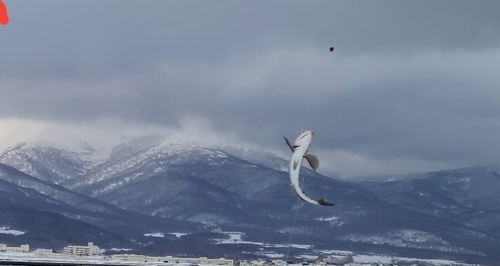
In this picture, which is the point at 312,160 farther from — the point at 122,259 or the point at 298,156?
the point at 122,259

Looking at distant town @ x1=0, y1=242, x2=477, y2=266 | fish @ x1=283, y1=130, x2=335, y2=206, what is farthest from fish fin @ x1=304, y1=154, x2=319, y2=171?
distant town @ x1=0, y1=242, x2=477, y2=266

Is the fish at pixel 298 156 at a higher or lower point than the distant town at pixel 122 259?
lower

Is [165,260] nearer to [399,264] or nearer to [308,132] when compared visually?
[399,264]

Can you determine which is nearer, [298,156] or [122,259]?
[298,156]

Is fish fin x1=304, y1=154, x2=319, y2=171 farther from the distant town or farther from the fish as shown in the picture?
the distant town

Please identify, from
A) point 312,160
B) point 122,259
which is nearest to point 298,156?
point 312,160

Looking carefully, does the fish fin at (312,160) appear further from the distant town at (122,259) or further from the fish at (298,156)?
the distant town at (122,259)

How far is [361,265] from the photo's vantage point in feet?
573

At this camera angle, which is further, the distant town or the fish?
the distant town

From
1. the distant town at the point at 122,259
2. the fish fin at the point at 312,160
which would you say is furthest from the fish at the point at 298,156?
the distant town at the point at 122,259

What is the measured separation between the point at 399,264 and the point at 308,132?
145 meters

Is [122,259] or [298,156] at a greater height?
[122,259]

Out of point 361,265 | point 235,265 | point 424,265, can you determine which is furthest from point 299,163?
point 424,265

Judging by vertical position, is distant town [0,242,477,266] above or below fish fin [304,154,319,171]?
above
